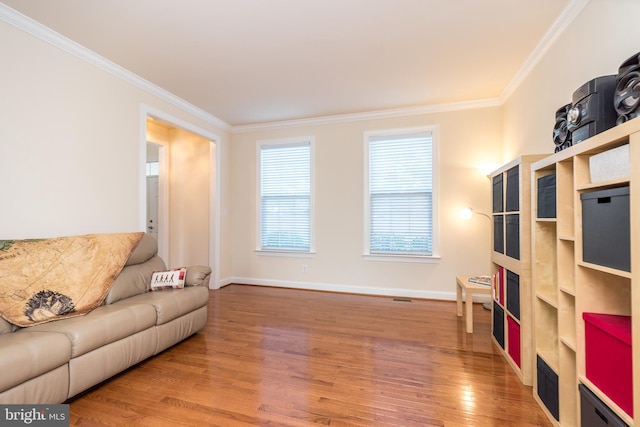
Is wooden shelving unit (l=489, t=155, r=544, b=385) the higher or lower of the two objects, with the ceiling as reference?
lower

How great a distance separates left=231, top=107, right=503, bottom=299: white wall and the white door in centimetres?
151

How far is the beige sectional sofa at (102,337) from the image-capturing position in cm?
167

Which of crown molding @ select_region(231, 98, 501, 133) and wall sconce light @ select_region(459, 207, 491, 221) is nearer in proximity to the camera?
wall sconce light @ select_region(459, 207, 491, 221)

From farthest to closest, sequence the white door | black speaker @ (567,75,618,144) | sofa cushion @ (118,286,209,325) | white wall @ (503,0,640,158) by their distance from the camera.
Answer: the white door < sofa cushion @ (118,286,209,325) < white wall @ (503,0,640,158) < black speaker @ (567,75,618,144)

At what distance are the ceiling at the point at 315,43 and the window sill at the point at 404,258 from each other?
2247 millimetres

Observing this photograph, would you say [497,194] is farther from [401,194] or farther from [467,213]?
[401,194]

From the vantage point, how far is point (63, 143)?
2777 millimetres

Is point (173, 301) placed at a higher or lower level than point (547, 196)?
lower

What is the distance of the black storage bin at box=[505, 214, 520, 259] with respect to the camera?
7.65 ft

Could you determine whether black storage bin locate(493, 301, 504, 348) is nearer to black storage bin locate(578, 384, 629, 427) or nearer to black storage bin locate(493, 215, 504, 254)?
black storage bin locate(493, 215, 504, 254)

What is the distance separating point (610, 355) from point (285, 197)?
4.36m

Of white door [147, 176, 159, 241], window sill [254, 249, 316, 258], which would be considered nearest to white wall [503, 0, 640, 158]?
window sill [254, 249, 316, 258]

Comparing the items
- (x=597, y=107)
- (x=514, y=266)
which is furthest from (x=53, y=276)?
(x=597, y=107)

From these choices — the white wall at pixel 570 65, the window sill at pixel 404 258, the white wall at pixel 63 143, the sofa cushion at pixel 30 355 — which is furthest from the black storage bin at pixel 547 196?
the white wall at pixel 63 143
